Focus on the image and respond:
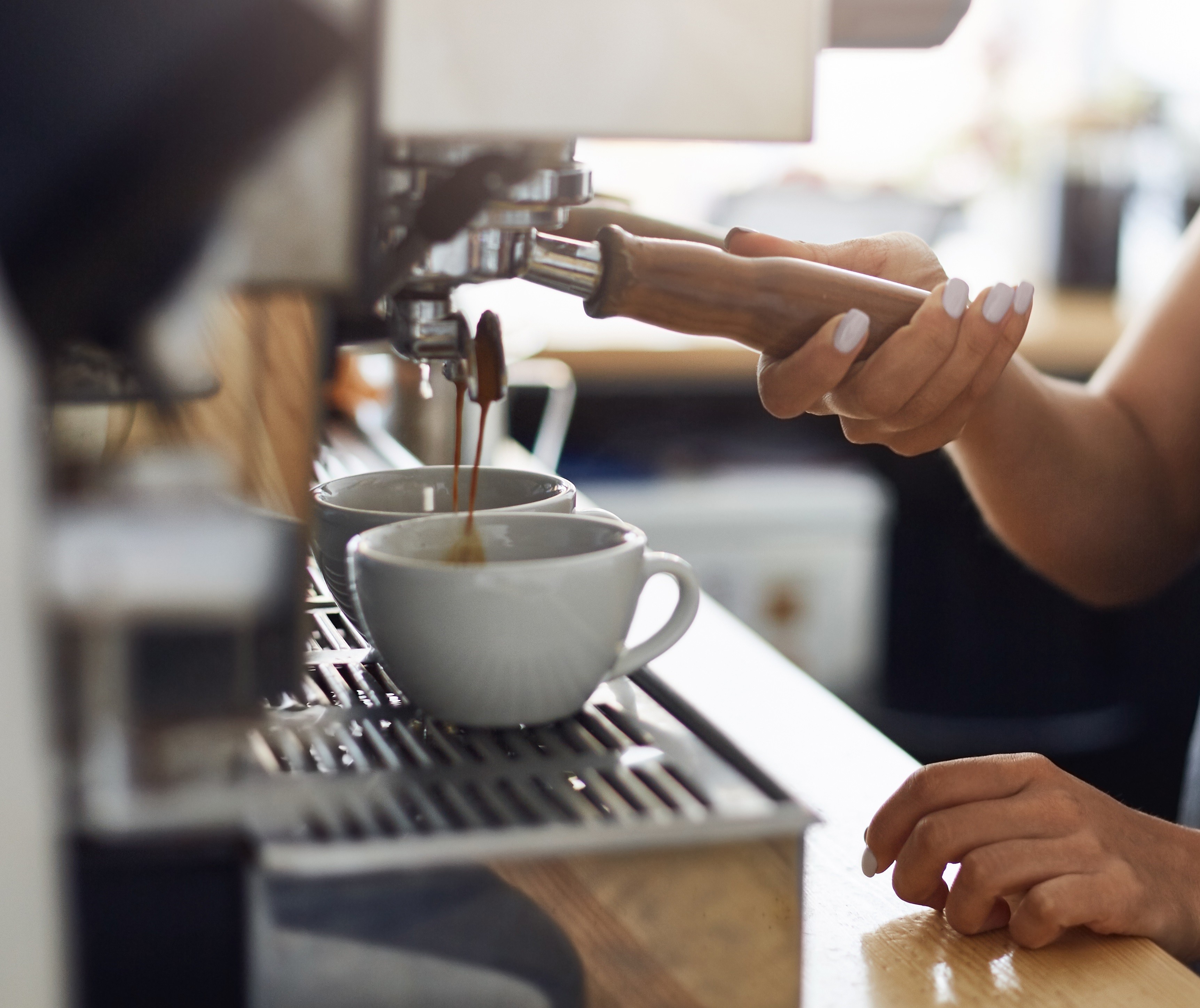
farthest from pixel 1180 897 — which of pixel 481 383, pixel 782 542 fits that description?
pixel 782 542

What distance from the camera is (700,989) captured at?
40cm

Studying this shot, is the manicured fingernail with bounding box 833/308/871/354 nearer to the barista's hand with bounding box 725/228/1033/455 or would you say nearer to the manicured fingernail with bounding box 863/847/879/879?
the barista's hand with bounding box 725/228/1033/455

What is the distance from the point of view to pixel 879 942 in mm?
483

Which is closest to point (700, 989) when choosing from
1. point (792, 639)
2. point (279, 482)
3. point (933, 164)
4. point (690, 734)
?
point (690, 734)

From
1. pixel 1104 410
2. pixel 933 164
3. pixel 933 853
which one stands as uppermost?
pixel 933 164

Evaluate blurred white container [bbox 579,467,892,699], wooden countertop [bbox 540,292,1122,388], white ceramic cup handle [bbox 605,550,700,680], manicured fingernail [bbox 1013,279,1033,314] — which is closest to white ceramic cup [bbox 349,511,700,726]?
white ceramic cup handle [bbox 605,550,700,680]

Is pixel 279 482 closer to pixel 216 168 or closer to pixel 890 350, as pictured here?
pixel 216 168

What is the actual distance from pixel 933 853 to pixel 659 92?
289mm

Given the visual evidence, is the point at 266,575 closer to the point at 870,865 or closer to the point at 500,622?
Answer: the point at 500,622

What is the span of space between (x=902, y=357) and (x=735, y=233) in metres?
0.08

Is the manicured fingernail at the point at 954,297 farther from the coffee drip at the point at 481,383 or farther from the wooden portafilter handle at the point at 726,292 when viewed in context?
the coffee drip at the point at 481,383

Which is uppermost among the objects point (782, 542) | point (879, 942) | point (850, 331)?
point (850, 331)

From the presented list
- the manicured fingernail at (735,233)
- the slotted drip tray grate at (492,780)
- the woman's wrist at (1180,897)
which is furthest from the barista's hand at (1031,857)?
the manicured fingernail at (735,233)

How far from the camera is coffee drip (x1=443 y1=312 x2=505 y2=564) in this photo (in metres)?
0.48
